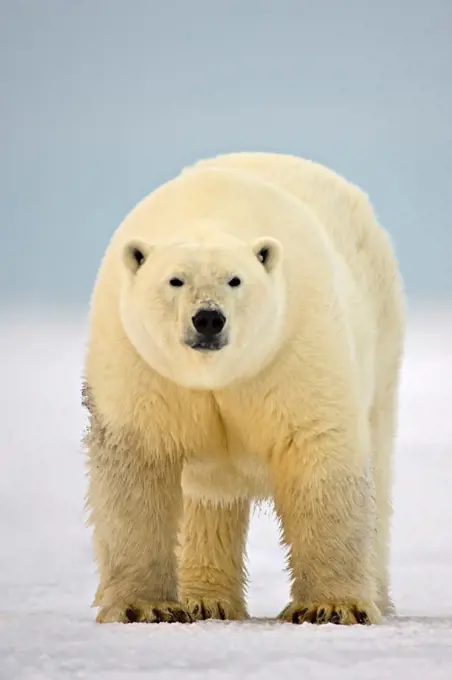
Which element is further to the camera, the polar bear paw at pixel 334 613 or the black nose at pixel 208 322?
the polar bear paw at pixel 334 613

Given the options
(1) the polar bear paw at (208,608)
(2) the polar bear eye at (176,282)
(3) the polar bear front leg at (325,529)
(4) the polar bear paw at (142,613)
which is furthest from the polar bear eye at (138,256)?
(1) the polar bear paw at (208,608)

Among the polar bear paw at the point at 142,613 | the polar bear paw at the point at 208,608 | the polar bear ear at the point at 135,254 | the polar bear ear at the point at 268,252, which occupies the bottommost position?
the polar bear paw at the point at 142,613

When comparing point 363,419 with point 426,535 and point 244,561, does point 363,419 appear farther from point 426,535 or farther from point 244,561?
point 426,535

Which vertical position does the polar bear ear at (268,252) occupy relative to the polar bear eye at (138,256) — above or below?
above

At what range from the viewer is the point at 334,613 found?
5320 mm

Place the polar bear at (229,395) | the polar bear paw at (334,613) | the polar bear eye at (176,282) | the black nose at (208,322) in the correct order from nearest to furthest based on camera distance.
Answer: the black nose at (208,322)
the polar bear eye at (176,282)
the polar bear at (229,395)
the polar bear paw at (334,613)

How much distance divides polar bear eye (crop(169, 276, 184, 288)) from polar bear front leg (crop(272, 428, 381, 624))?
0.80 m

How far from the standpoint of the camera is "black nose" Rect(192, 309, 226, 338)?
4898mm

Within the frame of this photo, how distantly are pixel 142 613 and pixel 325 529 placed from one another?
2.44 feet

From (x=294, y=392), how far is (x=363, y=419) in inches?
15.1

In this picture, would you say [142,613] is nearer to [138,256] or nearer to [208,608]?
[208,608]

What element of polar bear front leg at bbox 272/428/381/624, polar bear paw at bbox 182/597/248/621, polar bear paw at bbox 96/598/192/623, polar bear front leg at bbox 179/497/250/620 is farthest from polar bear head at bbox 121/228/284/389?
polar bear front leg at bbox 179/497/250/620

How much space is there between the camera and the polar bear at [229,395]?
5.17 meters

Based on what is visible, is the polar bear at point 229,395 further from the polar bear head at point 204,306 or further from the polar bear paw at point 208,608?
the polar bear paw at point 208,608
